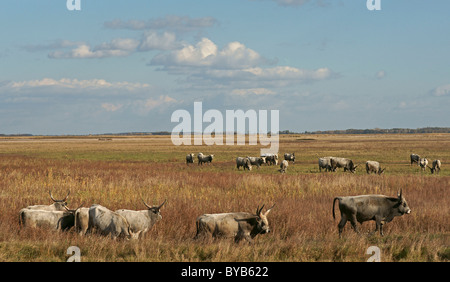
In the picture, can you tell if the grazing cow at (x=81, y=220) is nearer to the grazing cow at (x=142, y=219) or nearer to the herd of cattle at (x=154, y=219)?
the herd of cattle at (x=154, y=219)

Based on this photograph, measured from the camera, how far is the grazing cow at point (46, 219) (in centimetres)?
1152

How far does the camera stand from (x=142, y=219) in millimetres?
11383

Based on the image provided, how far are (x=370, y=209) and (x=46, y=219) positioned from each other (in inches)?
377

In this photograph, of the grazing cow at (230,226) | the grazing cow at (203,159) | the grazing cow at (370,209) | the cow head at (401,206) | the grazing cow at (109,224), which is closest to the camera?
the grazing cow at (230,226)

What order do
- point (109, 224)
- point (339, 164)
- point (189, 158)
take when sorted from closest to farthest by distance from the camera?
point (109, 224) < point (339, 164) < point (189, 158)

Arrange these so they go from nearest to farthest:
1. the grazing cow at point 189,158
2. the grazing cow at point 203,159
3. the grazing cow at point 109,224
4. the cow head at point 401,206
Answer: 1. the grazing cow at point 109,224
2. the cow head at point 401,206
3. the grazing cow at point 203,159
4. the grazing cow at point 189,158

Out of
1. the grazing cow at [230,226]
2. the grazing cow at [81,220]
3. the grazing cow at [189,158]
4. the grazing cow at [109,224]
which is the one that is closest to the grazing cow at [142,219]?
the grazing cow at [109,224]

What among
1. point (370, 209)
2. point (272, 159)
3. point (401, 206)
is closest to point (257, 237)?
point (370, 209)

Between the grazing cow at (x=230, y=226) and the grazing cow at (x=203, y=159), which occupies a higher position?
the grazing cow at (x=230, y=226)

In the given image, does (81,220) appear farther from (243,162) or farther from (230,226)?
(243,162)

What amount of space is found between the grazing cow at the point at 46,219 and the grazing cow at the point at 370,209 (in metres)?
8.00

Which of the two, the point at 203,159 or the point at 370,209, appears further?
the point at 203,159
